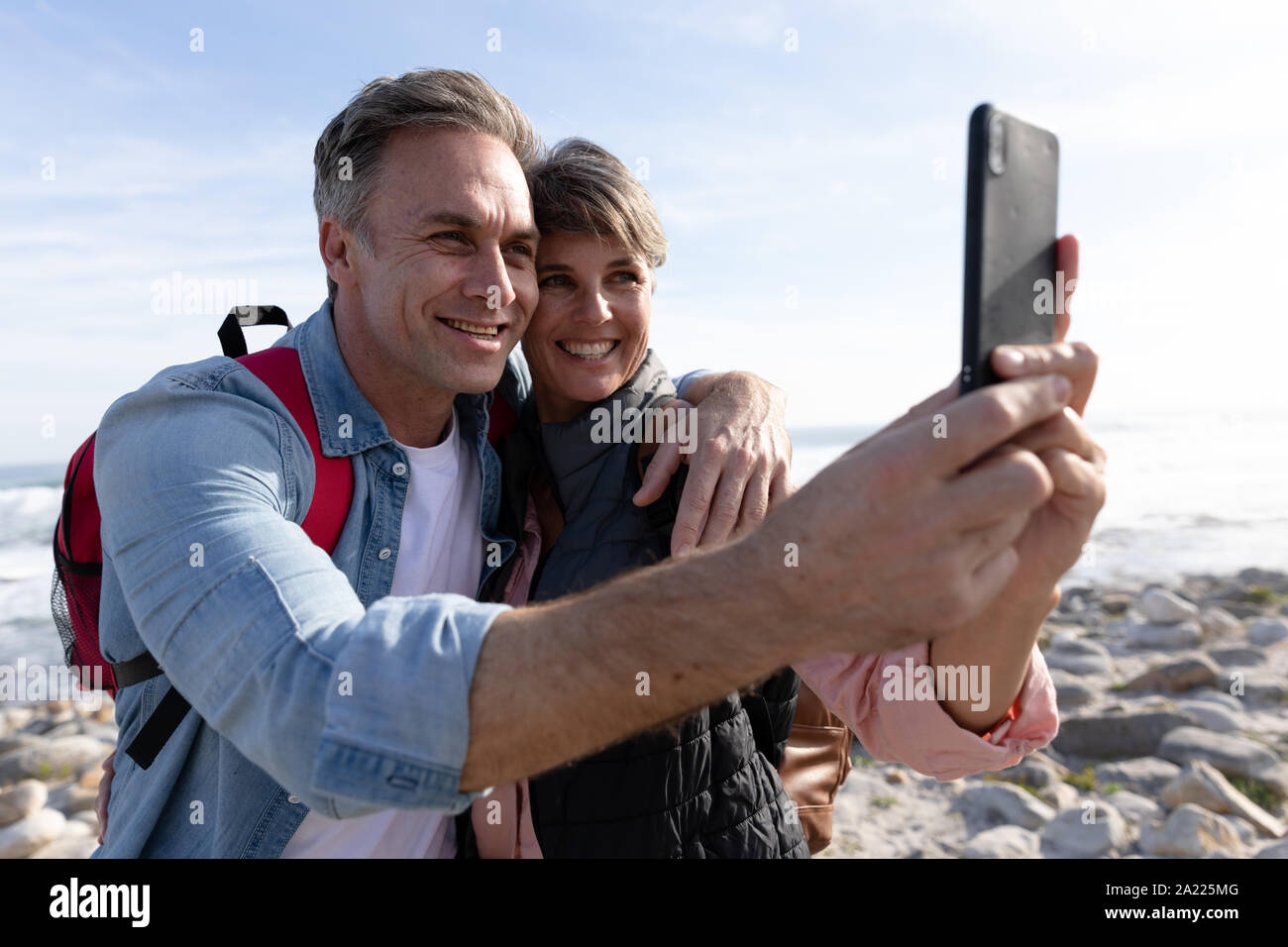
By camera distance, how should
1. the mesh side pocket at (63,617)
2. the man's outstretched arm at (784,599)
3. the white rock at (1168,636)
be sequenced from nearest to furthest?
the man's outstretched arm at (784,599)
the mesh side pocket at (63,617)
the white rock at (1168,636)

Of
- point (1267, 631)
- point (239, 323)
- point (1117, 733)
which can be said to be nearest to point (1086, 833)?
point (1117, 733)

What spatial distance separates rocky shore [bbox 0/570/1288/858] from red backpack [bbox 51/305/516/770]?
428 centimetres

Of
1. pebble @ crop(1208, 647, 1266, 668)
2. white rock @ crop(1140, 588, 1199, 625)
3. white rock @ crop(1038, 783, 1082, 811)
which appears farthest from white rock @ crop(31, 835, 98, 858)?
white rock @ crop(1140, 588, 1199, 625)

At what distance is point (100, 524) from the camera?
2055 millimetres

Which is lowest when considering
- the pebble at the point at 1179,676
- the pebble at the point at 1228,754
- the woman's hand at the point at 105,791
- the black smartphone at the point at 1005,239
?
the pebble at the point at 1228,754

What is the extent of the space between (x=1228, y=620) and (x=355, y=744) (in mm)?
11947

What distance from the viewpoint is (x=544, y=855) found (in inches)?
83.0

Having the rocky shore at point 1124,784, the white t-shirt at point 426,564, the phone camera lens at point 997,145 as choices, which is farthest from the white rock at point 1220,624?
the phone camera lens at point 997,145

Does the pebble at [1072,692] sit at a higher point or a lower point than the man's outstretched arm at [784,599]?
lower

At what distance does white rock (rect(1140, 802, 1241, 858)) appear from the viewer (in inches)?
187

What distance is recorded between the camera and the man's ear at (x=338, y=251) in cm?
275

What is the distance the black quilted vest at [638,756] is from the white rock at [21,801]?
5.90m

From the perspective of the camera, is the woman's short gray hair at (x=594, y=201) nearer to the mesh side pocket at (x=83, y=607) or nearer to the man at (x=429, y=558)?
the man at (x=429, y=558)
